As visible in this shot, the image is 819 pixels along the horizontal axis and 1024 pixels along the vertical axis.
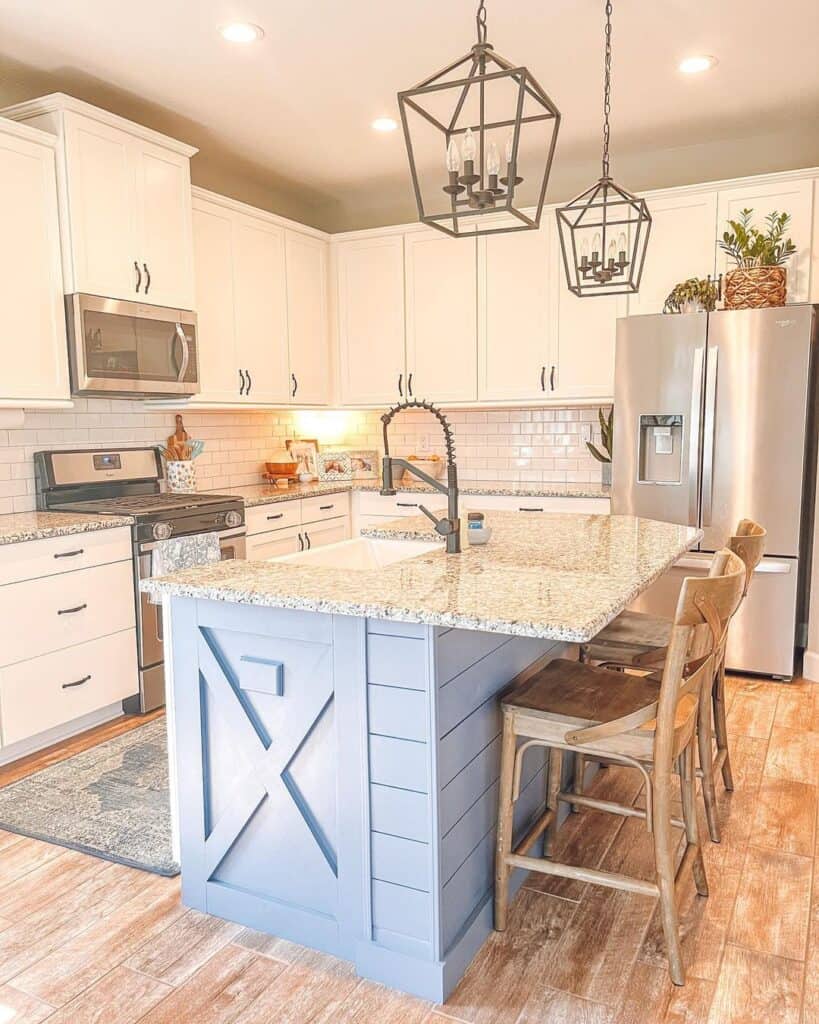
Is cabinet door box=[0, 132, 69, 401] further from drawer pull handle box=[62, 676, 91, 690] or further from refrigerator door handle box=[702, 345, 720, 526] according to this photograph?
refrigerator door handle box=[702, 345, 720, 526]

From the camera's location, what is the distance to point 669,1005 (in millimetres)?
1826

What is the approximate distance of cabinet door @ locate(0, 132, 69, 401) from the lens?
328cm

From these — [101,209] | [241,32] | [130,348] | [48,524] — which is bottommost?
[48,524]

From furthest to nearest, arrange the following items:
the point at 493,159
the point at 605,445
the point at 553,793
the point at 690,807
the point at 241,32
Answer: the point at 605,445
the point at 241,32
the point at 553,793
the point at 690,807
the point at 493,159

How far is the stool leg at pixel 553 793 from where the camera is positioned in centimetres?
240

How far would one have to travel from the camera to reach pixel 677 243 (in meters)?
4.35

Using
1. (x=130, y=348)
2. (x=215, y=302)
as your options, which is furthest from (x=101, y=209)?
(x=215, y=302)

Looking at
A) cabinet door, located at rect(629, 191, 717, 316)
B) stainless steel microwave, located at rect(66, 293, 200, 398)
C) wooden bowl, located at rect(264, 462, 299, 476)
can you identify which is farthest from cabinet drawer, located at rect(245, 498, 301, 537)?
cabinet door, located at rect(629, 191, 717, 316)

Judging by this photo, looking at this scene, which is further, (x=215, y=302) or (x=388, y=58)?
(x=215, y=302)

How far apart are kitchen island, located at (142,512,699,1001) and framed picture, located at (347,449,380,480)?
10.5 feet

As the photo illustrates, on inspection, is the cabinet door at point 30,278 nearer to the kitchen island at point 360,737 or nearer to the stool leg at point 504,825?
the kitchen island at point 360,737

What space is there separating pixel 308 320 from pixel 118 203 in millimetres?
1660

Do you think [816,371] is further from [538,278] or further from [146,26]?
[146,26]

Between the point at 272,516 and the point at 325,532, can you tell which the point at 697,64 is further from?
the point at 325,532
